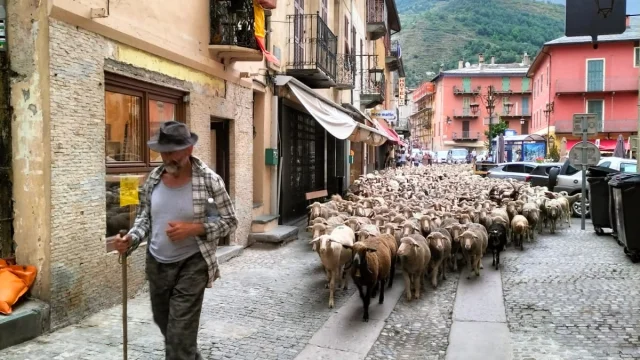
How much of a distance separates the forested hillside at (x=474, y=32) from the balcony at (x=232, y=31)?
114466mm

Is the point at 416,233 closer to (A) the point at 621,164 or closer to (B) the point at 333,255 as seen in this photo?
(B) the point at 333,255

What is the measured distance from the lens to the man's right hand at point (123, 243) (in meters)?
4.15

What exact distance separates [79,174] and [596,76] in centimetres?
4947

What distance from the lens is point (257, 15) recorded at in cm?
1030

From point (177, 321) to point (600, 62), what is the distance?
50.9 m

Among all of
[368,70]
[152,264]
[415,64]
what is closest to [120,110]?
[152,264]

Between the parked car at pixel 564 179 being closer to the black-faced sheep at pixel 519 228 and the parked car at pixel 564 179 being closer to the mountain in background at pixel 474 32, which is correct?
the black-faced sheep at pixel 519 228

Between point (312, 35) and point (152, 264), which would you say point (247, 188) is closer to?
point (312, 35)

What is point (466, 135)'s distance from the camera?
85.0 m

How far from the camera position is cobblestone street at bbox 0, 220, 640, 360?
18.4ft

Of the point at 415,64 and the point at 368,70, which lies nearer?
the point at 368,70

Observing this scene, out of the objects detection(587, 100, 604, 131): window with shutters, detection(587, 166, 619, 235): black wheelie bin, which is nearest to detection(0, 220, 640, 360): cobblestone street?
detection(587, 166, 619, 235): black wheelie bin

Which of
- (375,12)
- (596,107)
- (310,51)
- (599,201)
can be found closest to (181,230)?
(310,51)

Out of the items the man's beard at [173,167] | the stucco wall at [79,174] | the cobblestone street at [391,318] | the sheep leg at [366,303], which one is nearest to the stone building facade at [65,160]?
the stucco wall at [79,174]
